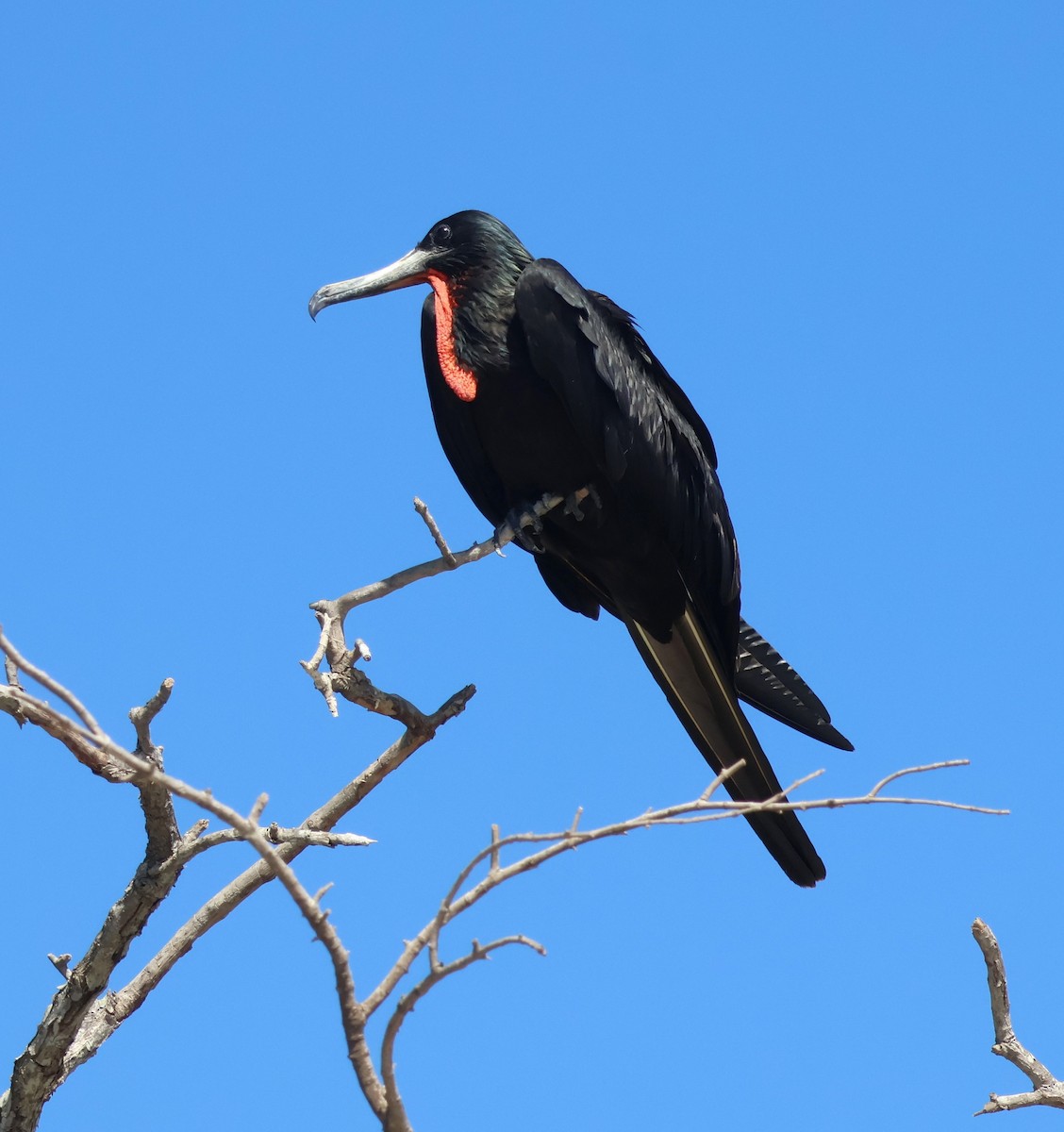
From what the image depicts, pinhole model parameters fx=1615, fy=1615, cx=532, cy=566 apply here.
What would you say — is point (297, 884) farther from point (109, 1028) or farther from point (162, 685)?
point (109, 1028)

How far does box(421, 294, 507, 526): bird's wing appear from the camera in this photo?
5148 millimetres

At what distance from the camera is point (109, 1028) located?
12.7 ft

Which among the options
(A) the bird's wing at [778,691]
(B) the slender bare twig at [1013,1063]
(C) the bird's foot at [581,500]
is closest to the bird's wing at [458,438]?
(C) the bird's foot at [581,500]

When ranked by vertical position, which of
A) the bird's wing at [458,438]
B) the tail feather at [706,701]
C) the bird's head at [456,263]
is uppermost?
the bird's head at [456,263]

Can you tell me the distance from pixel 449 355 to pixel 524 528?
610 mm

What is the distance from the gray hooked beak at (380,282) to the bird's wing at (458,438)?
102mm

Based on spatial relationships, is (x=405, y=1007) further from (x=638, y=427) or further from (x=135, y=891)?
(x=638, y=427)

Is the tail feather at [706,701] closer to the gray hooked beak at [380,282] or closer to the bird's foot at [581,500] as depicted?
the bird's foot at [581,500]

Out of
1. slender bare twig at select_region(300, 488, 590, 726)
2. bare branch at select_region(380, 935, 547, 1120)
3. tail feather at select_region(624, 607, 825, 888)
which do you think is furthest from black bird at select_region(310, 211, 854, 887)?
bare branch at select_region(380, 935, 547, 1120)

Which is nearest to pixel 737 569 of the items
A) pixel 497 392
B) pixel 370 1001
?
pixel 497 392

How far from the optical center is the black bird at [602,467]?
4.96 meters

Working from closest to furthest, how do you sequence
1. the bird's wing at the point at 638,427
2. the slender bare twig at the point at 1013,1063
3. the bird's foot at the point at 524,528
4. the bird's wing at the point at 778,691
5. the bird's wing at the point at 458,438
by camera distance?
the slender bare twig at the point at 1013,1063, the bird's wing at the point at 638,427, the bird's foot at the point at 524,528, the bird's wing at the point at 458,438, the bird's wing at the point at 778,691

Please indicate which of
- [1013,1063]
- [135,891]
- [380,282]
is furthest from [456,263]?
[1013,1063]

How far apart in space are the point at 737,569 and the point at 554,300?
1.15 metres
